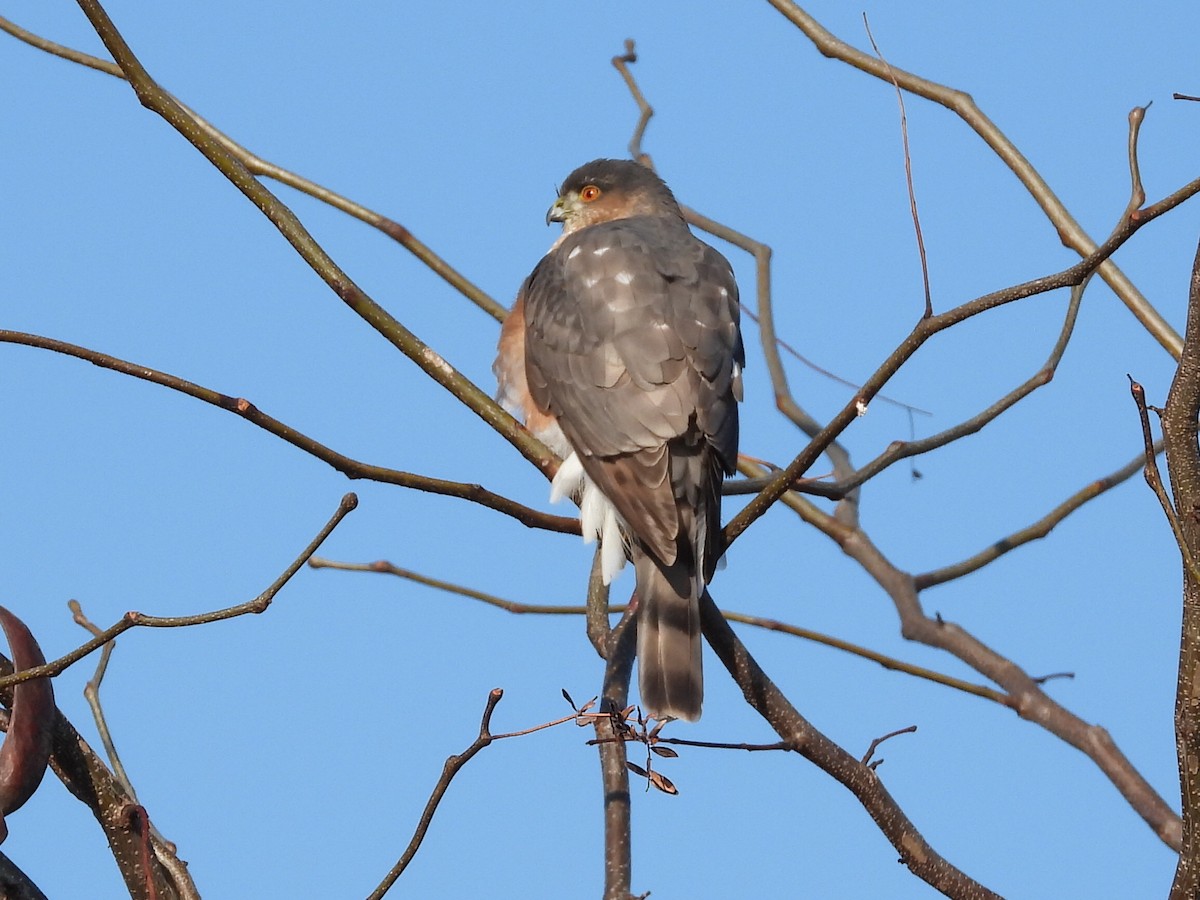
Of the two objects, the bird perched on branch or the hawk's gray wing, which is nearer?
the bird perched on branch

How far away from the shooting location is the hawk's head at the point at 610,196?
648 cm

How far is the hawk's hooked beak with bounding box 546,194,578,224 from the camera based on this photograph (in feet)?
21.6

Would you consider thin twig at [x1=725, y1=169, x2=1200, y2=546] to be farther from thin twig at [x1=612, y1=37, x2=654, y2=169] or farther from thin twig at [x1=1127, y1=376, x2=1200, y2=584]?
thin twig at [x1=612, y1=37, x2=654, y2=169]

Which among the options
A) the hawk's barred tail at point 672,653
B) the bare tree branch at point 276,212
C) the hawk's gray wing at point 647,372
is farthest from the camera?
the hawk's gray wing at point 647,372

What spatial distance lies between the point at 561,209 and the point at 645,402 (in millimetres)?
2317

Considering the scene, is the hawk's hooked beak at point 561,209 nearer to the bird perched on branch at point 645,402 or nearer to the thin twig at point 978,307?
the bird perched on branch at point 645,402

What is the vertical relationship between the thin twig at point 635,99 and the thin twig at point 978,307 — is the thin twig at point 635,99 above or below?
above

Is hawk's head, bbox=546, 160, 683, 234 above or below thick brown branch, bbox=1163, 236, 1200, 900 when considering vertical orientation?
above

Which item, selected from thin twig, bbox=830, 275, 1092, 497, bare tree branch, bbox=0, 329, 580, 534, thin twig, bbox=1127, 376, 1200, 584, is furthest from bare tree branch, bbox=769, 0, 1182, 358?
bare tree branch, bbox=0, 329, 580, 534

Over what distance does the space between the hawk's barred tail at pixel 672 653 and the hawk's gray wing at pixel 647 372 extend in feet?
0.36

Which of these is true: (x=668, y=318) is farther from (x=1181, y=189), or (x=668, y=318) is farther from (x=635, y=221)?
(x=1181, y=189)

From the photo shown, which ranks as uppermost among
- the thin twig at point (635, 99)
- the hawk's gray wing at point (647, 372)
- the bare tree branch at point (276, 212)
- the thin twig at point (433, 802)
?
the thin twig at point (635, 99)

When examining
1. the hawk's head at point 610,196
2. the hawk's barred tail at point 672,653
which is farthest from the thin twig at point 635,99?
the hawk's barred tail at point 672,653

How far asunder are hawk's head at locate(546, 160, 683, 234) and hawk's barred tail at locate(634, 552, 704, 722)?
8.90ft
